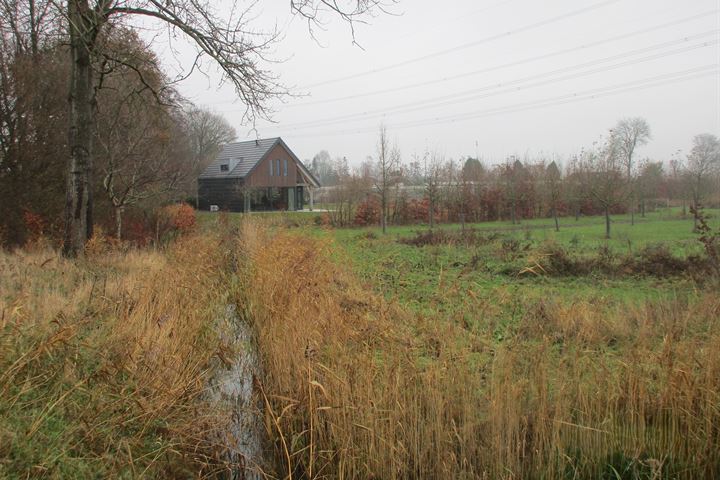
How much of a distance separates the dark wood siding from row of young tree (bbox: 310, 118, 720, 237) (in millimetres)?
8016

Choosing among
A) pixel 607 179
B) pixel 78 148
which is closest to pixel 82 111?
pixel 78 148

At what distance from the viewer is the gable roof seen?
34.8m

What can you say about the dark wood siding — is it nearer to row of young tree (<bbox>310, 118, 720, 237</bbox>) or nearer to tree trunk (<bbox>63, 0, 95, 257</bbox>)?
row of young tree (<bbox>310, 118, 720, 237</bbox>)

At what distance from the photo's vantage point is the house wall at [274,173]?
114 ft

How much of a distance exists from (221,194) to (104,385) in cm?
3371

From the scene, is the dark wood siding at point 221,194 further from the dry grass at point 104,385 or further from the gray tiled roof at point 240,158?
the dry grass at point 104,385

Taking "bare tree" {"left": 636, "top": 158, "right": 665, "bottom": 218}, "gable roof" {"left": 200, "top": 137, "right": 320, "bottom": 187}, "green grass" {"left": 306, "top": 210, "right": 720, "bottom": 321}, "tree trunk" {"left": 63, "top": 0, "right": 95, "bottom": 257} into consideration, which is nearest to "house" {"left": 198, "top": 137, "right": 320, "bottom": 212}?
"gable roof" {"left": 200, "top": 137, "right": 320, "bottom": 187}

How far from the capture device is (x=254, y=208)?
35719 millimetres

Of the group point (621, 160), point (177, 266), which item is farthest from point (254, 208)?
point (177, 266)

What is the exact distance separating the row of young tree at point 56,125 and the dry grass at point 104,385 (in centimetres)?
604

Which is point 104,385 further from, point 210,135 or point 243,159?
point 210,135

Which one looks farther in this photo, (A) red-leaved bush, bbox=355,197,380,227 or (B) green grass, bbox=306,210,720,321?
(A) red-leaved bush, bbox=355,197,380,227

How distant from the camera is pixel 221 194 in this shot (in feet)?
117

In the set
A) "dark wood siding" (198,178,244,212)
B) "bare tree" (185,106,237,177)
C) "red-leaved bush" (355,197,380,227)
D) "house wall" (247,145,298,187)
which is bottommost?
"red-leaved bush" (355,197,380,227)
